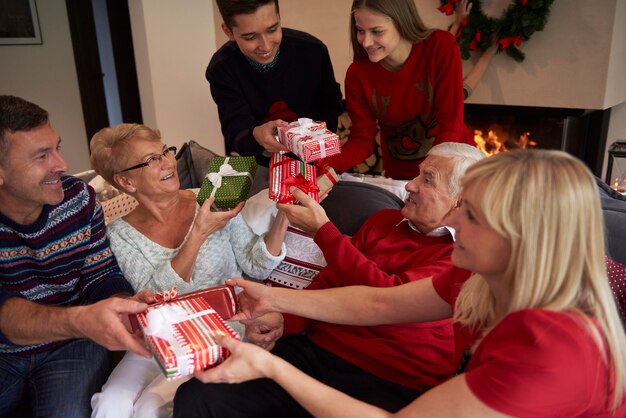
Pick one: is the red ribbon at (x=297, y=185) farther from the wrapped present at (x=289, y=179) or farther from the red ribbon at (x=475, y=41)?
the red ribbon at (x=475, y=41)

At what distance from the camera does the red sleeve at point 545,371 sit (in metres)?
0.90

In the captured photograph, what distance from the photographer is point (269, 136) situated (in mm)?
2021

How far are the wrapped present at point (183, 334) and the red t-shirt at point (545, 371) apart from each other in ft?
1.85

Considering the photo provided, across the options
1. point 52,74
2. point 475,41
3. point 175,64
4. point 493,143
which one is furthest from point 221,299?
point 52,74

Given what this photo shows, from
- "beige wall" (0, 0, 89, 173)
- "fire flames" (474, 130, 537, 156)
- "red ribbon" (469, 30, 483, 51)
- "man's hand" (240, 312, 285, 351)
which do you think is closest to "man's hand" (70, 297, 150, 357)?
"man's hand" (240, 312, 285, 351)

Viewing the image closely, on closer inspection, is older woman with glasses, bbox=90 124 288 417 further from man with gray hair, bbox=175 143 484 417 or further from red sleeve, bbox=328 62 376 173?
red sleeve, bbox=328 62 376 173

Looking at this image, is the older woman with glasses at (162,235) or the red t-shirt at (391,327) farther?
the older woman with glasses at (162,235)

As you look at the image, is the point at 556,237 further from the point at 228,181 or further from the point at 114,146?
the point at 114,146

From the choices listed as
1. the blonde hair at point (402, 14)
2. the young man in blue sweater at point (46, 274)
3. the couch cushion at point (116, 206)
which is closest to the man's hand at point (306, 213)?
the young man in blue sweater at point (46, 274)

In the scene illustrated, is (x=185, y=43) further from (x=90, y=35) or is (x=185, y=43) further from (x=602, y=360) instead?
(x=602, y=360)

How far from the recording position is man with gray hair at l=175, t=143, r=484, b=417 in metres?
1.53

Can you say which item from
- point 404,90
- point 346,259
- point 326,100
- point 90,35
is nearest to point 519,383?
point 346,259

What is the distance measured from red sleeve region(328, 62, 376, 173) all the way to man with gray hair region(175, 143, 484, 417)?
0.49 meters

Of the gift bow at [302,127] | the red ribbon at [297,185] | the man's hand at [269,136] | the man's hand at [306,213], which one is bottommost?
the man's hand at [306,213]
